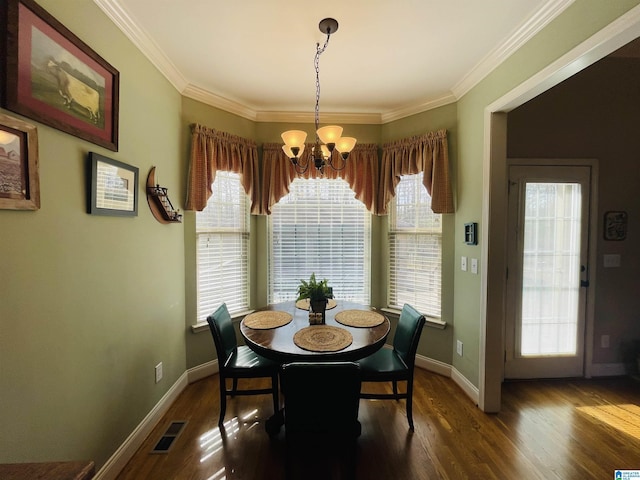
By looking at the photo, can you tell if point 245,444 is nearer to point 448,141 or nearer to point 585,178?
point 448,141

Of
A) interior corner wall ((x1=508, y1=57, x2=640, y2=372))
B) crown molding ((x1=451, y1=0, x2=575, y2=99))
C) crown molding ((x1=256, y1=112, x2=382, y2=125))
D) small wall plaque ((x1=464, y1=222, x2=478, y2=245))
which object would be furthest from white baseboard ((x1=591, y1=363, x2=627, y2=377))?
crown molding ((x1=256, y1=112, x2=382, y2=125))

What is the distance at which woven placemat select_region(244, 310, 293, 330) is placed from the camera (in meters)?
2.06

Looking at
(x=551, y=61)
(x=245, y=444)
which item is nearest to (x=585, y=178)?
(x=551, y=61)

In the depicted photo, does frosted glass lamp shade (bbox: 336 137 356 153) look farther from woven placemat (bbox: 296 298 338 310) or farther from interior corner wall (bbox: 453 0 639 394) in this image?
woven placemat (bbox: 296 298 338 310)

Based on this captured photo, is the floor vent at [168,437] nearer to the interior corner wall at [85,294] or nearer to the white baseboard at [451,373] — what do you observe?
the interior corner wall at [85,294]

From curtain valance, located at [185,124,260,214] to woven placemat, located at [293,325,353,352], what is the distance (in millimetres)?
1554

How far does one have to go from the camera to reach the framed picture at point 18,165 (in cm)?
105

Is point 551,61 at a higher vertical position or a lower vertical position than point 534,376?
higher

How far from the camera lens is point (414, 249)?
10.0 ft

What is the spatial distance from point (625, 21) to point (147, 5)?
2.47 m

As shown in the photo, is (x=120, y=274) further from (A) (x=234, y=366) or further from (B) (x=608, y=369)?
(B) (x=608, y=369)

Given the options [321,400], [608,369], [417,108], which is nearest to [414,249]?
[417,108]

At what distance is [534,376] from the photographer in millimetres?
2770

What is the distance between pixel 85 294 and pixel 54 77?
1059mm
